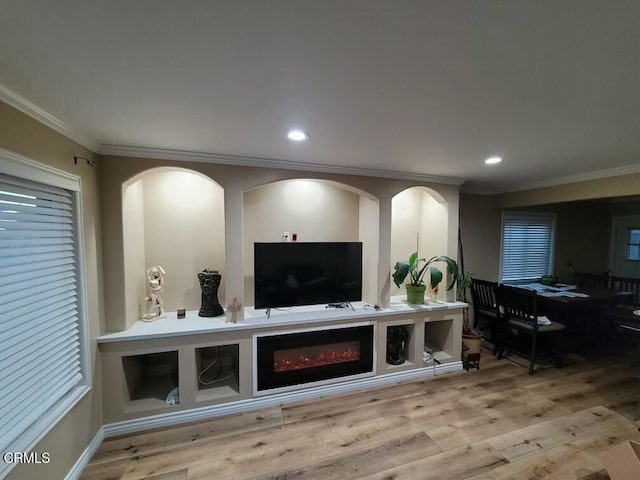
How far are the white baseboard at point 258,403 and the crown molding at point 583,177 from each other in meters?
2.66

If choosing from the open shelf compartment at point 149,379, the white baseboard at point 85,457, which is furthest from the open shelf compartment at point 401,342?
the white baseboard at point 85,457

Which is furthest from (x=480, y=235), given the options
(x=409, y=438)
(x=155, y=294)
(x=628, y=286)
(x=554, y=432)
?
(x=155, y=294)

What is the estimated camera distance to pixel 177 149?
2.26 meters

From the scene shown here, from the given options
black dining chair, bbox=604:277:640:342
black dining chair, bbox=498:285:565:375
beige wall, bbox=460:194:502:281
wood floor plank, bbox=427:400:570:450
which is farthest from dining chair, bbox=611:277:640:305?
wood floor plank, bbox=427:400:570:450

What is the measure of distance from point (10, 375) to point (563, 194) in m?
5.22

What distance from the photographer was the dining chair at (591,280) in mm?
4336

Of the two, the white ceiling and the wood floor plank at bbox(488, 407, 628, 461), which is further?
the wood floor plank at bbox(488, 407, 628, 461)

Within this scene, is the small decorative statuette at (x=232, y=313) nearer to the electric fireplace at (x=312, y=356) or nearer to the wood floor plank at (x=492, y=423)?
the electric fireplace at (x=312, y=356)

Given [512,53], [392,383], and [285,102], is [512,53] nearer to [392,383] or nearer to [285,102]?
[285,102]

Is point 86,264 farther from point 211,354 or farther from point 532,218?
point 532,218

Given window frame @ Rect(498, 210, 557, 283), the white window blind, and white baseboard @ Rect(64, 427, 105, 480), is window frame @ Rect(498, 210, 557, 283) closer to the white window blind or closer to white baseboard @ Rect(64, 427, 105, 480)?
the white window blind

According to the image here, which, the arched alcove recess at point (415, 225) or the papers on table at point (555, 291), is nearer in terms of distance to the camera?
the arched alcove recess at point (415, 225)

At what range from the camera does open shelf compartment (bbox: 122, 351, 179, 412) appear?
2.31 metres

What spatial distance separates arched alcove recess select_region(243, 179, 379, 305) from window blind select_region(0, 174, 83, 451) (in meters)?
1.46
